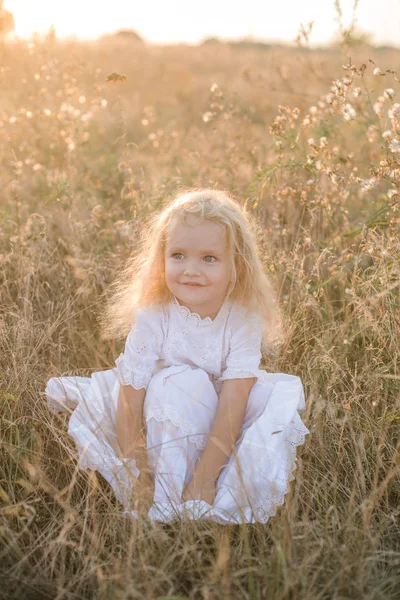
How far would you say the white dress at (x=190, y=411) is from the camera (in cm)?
224

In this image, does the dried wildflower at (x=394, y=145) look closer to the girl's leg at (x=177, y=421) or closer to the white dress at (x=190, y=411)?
the white dress at (x=190, y=411)

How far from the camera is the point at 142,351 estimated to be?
2.53 m

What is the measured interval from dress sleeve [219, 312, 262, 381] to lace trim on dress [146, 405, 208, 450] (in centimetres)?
24

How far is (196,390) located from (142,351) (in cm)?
27

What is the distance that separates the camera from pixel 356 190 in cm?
445

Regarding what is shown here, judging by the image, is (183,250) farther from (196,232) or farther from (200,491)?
(200,491)

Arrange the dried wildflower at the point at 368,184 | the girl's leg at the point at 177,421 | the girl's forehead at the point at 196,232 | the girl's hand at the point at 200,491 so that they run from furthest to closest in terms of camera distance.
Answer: the dried wildflower at the point at 368,184
the girl's forehead at the point at 196,232
the girl's leg at the point at 177,421
the girl's hand at the point at 200,491

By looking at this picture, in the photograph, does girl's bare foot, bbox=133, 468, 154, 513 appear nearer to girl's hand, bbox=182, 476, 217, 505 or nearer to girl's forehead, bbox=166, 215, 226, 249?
girl's hand, bbox=182, 476, 217, 505

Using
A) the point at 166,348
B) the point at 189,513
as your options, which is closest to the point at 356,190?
the point at 166,348

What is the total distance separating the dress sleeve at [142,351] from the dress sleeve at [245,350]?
0.93 feet

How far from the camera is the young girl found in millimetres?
2281

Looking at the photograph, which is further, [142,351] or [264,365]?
[264,365]

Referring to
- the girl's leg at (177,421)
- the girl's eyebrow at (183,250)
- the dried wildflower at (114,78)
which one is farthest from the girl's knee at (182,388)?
the dried wildflower at (114,78)

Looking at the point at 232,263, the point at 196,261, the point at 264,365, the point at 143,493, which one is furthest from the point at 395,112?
the point at 143,493
